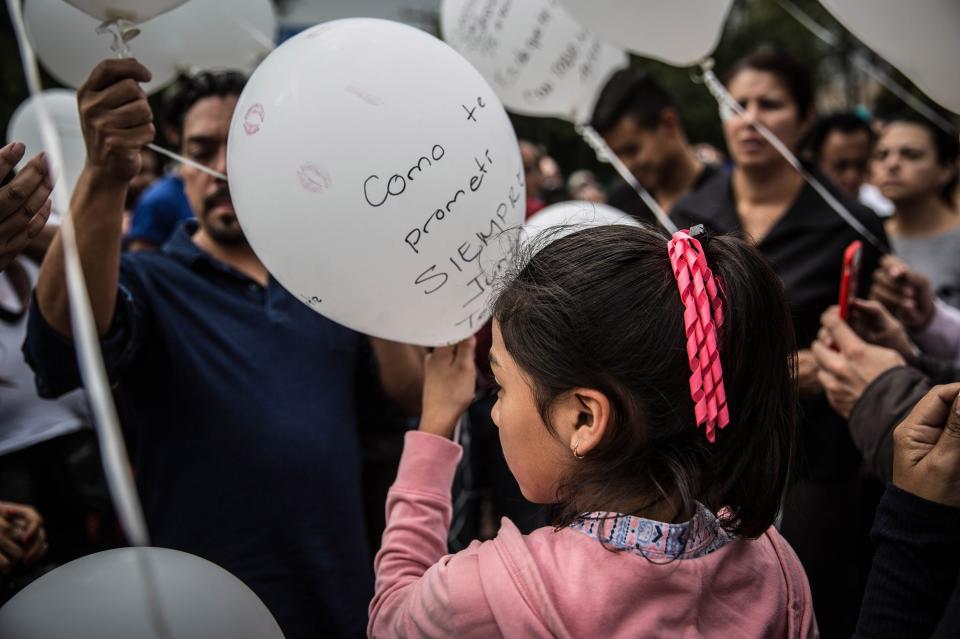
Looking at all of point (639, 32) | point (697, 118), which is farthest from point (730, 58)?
point (639, 32)

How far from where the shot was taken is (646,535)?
0.96 meters

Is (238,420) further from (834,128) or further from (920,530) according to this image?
(834,128)

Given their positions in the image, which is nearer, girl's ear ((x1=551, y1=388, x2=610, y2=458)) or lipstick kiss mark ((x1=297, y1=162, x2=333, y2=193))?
girl's ear ((x1=551, y1=388, x2=610, y2=458))

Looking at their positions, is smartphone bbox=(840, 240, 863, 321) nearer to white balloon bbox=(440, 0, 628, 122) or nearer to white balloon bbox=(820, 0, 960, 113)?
white balloon bbox=(820, 0, 960, 113)

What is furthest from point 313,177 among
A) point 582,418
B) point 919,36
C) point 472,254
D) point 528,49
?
point 528,49

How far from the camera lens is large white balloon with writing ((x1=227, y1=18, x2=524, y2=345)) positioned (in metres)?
1.17

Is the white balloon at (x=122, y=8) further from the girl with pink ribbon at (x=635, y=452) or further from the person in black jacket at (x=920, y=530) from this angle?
the person in black jacket at (x=920, y=530)

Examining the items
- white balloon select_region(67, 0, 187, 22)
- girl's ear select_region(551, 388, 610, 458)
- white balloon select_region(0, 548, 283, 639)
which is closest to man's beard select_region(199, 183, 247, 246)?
white balloon select_region(67, 0, 187, 22)

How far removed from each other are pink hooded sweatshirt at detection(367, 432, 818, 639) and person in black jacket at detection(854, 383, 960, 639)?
114 mm

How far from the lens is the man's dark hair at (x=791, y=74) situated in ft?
8.64

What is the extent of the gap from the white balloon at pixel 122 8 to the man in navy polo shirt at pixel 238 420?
1.39ft

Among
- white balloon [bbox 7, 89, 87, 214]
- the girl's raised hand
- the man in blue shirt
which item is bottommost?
the man in blue shirt

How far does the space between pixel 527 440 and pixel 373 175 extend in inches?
18.5

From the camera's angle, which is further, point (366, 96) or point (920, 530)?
point (366, 96)
